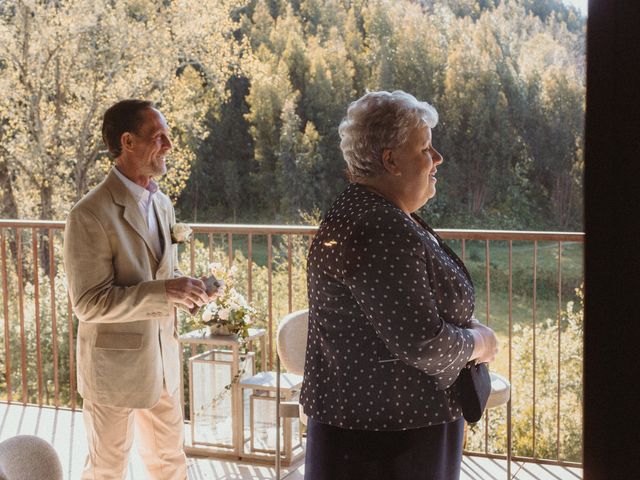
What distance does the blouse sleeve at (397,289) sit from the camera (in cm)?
141

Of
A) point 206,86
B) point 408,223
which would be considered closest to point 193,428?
point 408,223

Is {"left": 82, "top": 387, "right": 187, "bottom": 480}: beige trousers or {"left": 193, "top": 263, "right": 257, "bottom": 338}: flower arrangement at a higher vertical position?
{"left": 193, "top": 263, "right": 257, "bottom": 338}: flower arrangement

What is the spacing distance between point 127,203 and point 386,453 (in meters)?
1.04

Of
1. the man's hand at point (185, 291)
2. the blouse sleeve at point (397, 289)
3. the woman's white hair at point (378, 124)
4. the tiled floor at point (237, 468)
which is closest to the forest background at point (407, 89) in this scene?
the tiled floor at point (237, 468)

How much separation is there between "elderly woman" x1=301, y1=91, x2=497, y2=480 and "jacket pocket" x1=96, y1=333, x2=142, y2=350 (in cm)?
73

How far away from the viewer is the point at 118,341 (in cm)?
216

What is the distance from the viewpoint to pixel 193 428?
140 inches

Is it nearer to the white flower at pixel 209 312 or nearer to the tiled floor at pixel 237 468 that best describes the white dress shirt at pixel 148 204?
the white flower at pixel 209 312

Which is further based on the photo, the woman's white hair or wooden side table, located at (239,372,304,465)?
wooden side table, located at (239,372,304,465)

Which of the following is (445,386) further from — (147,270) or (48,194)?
(48,194)

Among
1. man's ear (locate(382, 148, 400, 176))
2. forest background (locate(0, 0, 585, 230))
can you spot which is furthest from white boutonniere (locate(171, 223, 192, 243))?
forest background (locate(0, 0, 585, 230))

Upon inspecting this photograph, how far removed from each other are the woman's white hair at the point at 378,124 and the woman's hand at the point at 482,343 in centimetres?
38

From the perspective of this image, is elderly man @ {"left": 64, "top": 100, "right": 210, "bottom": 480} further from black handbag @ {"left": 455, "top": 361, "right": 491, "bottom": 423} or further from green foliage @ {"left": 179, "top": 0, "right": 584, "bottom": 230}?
green foliage @ {"left": 179, "top": 0, "right": 584, "bottom": 230}

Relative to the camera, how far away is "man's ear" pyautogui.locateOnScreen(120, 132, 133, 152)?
2.17 meters
